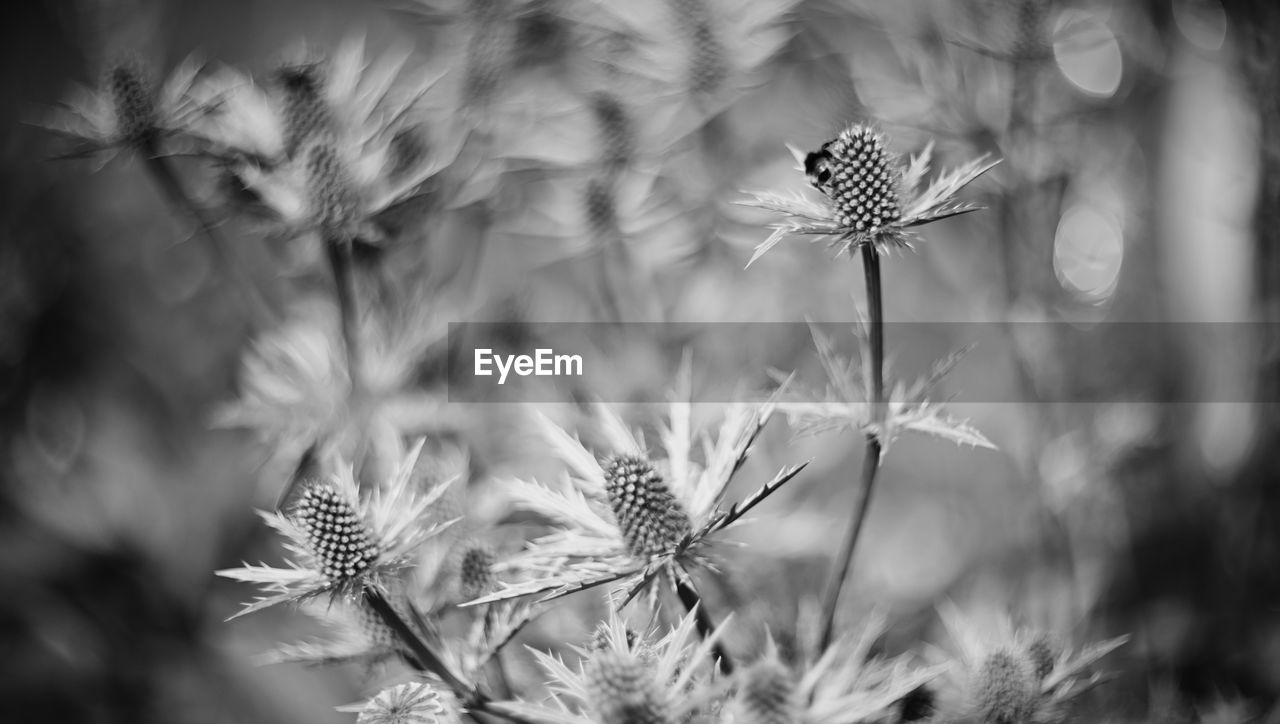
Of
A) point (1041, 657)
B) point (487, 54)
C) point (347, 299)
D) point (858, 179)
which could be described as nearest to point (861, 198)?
point (858, 179)

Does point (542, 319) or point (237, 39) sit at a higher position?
point (237, 39)

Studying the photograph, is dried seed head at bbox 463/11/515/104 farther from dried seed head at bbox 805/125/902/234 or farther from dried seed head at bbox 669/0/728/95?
dried seed head at bbox 805/125/902/234

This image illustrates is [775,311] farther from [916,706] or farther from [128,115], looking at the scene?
[128,115]

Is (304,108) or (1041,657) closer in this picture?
(1041,657)

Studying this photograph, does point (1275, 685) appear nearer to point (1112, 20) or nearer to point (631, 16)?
point (1112, 20)

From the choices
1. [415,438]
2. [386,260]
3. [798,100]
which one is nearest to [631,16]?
[798,100]

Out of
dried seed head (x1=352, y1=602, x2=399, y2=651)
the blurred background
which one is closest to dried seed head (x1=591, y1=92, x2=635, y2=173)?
the blurred background

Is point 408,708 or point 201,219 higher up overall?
point 201,219
